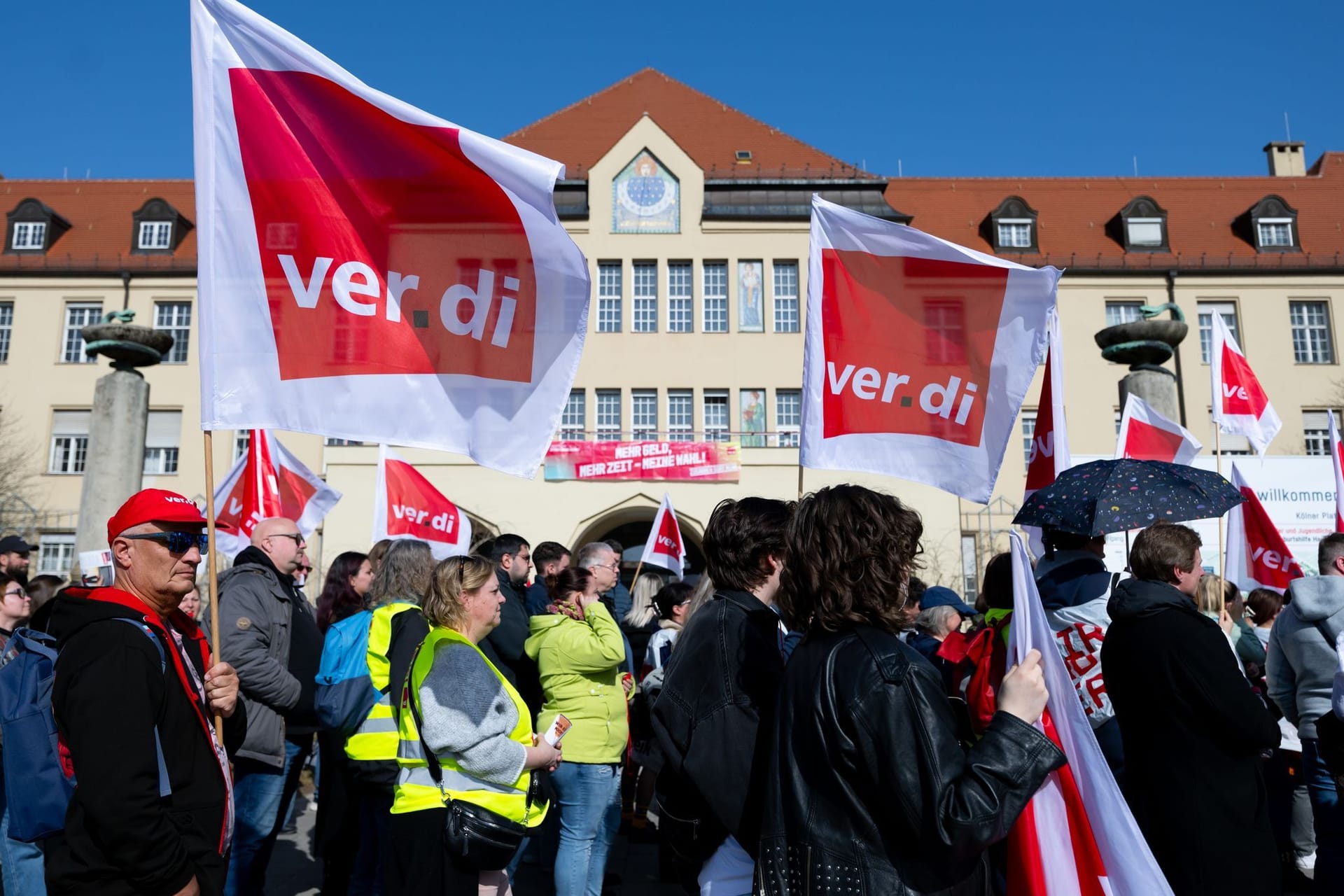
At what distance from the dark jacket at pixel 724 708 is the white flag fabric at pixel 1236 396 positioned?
8.91 m

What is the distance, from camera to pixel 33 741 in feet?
11.0

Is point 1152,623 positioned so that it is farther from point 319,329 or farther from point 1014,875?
point 319,329

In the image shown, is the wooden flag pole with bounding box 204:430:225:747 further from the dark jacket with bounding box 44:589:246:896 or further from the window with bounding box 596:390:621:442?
the window with bounding box 596:390:621:442

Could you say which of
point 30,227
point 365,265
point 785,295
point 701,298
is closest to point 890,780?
point 365,265

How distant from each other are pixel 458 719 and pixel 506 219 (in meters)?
1.86

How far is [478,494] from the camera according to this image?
27.6 meters

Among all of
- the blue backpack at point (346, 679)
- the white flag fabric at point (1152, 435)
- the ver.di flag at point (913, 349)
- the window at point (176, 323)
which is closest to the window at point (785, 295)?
the window at point (176, 323)

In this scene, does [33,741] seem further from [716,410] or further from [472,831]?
[716,410]

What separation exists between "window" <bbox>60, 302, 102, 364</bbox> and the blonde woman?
35007mm

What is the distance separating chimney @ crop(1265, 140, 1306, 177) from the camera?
4134cm

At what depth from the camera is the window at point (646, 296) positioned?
31.4m

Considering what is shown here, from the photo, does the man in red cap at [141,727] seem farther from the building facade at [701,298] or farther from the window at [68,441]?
the window at [68,441]

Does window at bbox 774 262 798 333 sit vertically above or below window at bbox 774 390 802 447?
above

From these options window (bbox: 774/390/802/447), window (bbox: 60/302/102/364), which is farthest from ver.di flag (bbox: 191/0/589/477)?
window (bbox: 60/302/102/364)
